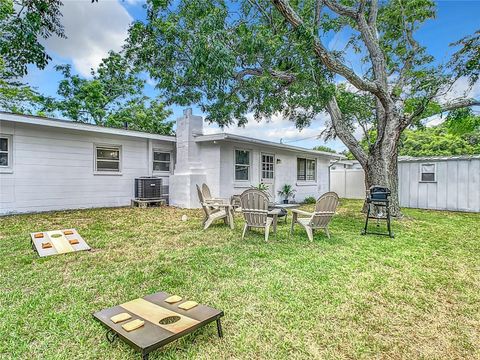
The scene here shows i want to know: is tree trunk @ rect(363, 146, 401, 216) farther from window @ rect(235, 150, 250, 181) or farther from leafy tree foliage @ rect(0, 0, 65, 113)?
leafy tree foliage @ rect(0, 0, 65, 113)

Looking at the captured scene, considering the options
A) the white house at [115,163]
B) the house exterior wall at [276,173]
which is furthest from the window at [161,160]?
the house exterior wall at [276,173]

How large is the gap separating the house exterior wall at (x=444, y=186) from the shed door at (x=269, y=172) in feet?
19.3

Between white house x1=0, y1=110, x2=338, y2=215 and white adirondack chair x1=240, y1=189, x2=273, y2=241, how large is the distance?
15.0 feet

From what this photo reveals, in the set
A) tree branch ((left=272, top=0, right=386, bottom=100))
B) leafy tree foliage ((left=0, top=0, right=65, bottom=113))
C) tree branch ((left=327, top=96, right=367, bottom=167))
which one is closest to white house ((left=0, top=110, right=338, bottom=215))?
tree branch ((left=327, top=96, right=367, bottom=167))

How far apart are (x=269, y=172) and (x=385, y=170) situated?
521 cm

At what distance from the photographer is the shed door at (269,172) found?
12.5 m

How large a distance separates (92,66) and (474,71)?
832 inches

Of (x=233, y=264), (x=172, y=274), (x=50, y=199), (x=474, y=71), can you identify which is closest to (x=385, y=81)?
(x=474, y=71)

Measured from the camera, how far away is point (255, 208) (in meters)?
5.72

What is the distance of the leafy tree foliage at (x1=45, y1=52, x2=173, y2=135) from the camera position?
1856cm

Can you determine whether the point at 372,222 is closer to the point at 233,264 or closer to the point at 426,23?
the point at 233,264

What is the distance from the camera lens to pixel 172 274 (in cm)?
374

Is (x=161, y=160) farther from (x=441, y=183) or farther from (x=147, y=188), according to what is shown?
(x=441, y=183)

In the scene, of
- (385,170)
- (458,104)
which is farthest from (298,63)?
(458,104)
